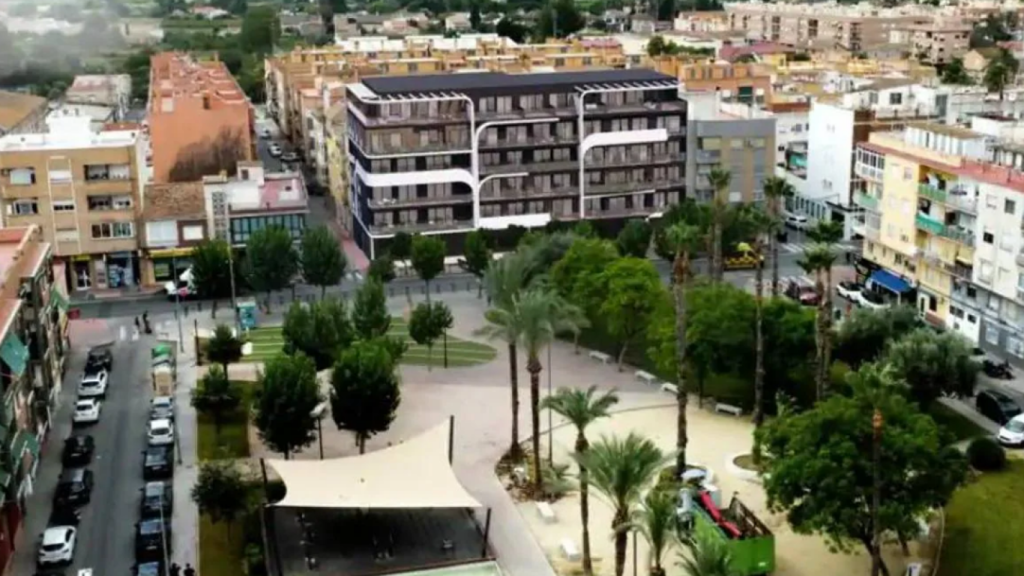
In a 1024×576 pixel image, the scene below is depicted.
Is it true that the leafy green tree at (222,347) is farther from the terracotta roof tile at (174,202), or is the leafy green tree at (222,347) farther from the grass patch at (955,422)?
the grass patch at (955,422)

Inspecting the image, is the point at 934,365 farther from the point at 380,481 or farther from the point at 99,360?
the point at 99,360

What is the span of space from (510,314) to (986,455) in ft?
38.6

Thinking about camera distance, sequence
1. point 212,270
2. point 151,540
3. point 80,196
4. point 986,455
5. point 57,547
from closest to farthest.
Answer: point 57,547, point 151,540, point 986,455, point 212,270, point 80,196

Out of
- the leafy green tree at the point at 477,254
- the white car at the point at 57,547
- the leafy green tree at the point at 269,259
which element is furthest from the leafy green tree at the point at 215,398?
the leafy green tree at the point at 477,254

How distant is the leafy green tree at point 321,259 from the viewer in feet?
150

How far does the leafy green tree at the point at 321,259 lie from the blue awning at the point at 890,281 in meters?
19.2

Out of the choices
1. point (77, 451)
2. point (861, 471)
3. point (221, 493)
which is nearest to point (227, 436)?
point (77, 451)

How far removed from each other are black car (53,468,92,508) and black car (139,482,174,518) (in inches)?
52.7

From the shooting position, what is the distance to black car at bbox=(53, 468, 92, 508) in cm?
2914

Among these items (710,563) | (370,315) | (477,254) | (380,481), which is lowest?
(380,481)

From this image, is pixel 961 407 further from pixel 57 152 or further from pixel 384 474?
pixel 57 152

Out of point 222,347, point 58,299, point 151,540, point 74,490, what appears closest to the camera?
point 151,540

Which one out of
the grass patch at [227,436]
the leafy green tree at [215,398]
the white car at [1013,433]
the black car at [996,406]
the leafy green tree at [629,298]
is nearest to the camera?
the white car at [1013,433]

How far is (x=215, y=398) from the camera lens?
3403 centimetres
